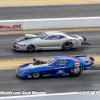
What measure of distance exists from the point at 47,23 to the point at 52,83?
35.6 ft

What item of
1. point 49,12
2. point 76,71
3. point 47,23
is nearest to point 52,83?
point 76,71

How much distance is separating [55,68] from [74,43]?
5.39 m

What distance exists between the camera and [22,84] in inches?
495

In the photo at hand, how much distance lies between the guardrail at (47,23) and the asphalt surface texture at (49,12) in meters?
2.87

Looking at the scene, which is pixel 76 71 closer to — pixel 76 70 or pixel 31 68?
pixel 76 70

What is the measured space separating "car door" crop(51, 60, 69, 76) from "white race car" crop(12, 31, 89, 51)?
4.50 m

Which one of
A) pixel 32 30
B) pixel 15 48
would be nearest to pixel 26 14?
pixel 32 30

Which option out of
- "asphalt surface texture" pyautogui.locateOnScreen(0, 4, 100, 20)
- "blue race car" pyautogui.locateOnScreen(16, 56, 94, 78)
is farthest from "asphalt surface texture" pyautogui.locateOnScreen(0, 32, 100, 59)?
"asphalt surface texture" pyautogui.locateOnScreen(0, 4, 100, 20)

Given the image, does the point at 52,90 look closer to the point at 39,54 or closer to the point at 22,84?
the point at 22,84

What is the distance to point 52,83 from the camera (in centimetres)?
1279

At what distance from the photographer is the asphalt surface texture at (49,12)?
25.9 metres

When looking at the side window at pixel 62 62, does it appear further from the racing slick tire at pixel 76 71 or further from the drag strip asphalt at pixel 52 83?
the drag strip asphalt at pixel 52 83

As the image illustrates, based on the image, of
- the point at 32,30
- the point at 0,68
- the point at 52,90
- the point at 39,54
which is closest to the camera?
the point at 52,90

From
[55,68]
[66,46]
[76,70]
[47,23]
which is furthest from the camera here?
[47,23]
